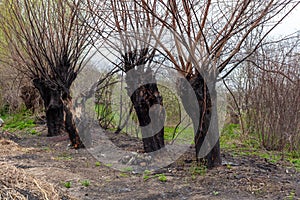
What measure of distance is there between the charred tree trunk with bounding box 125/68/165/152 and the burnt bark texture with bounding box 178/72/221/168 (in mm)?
1198

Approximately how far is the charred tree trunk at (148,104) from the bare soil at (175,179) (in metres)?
0.64

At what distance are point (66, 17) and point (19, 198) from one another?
5880mm

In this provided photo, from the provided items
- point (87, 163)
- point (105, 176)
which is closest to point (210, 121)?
point (105, 176)

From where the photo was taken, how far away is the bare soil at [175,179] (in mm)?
4094

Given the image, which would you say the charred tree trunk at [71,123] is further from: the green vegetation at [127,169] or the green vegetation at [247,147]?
the green vegetation at [247,147]

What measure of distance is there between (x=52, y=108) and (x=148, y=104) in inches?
160

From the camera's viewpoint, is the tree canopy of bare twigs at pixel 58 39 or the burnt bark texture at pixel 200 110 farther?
the tree canopy of bare twigs at pixel 58 39

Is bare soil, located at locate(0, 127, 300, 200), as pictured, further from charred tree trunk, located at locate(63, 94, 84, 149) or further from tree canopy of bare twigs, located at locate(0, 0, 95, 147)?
tree canopy of bare twigs, located at locate(0, 0, 95, 147)

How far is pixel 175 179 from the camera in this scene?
15.7 ft

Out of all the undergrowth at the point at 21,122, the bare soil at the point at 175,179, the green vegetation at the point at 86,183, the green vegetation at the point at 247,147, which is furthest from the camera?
the undergrowth at the point at 21,122

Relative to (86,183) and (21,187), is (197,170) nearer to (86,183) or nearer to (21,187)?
(86,183)

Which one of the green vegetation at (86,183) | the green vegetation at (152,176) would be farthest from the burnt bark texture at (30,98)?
the green vegetation at (86,183)

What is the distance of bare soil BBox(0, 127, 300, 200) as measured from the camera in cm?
409

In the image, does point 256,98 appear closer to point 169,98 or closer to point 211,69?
point 169,98
